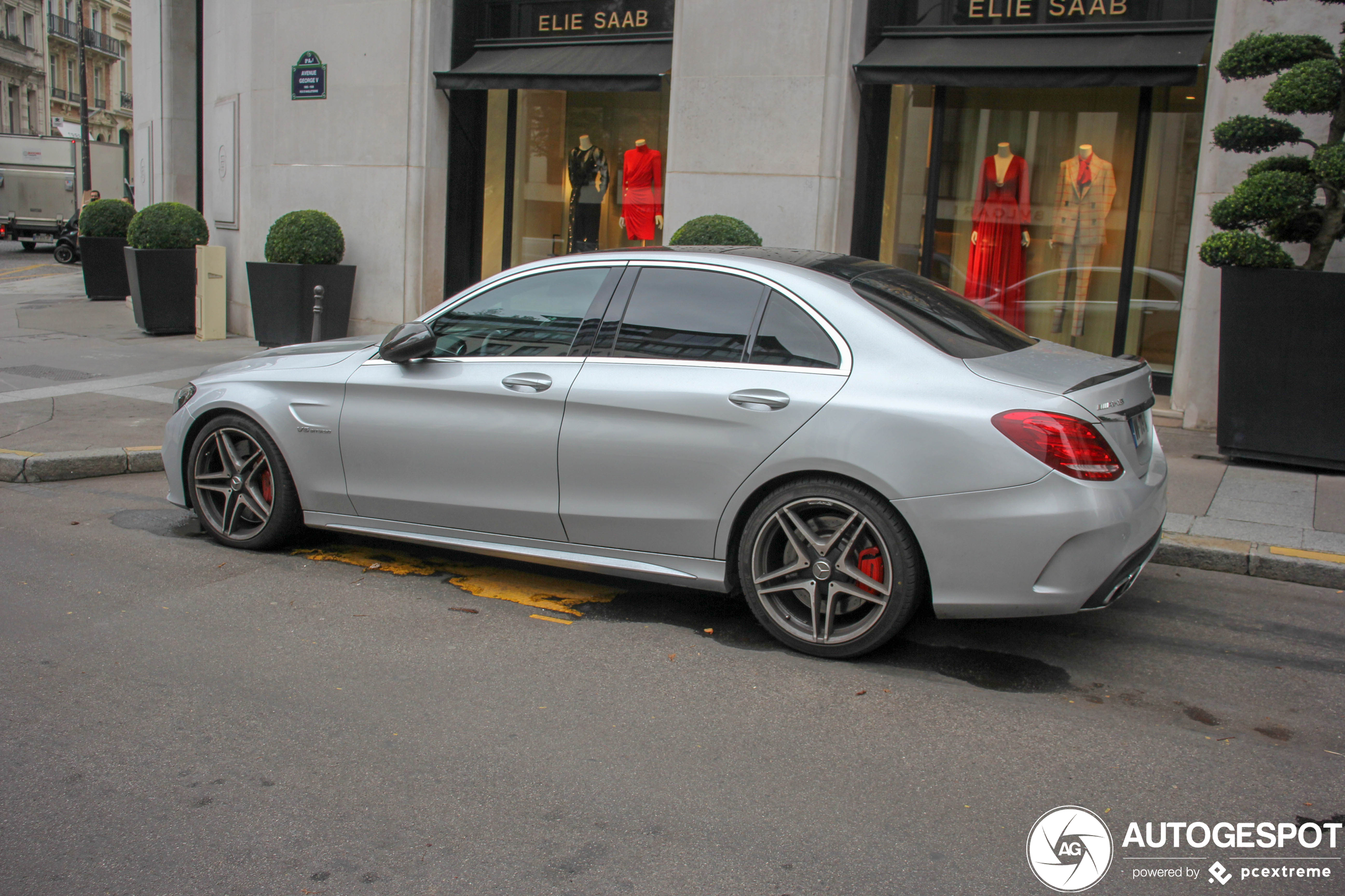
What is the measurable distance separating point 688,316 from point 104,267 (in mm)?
15948

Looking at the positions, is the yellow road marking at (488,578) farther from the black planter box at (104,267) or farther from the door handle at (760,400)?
the black planter box at (104,267)

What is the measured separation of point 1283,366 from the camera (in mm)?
7734

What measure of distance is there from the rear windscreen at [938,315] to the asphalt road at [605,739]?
1248 millimetres

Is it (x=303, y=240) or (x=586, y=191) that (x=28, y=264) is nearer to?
(x=303, y=240)

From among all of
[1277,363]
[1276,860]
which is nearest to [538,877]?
[1276,860]

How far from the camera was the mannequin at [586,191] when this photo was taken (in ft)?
44.4

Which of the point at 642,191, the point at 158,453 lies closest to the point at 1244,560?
the point at 158,453

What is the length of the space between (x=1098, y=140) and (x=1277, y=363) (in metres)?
3.90

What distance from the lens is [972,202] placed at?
1139cm

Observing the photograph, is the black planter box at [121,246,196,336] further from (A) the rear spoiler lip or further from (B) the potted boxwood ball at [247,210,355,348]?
(A) the rear spoiler lip

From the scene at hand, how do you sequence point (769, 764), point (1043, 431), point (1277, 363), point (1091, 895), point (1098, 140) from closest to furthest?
point (1091, 895) < point (769, 764) < point (1043, 431) < point (1277, 363) < point (1098, 140)

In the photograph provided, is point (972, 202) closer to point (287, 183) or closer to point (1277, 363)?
point (1277, 363)

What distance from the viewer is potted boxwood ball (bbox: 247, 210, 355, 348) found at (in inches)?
497

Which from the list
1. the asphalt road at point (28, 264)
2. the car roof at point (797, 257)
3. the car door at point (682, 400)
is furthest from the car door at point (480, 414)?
the asphalt road at point (28, 264)
